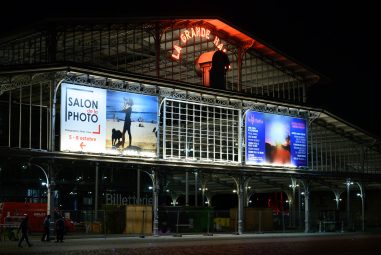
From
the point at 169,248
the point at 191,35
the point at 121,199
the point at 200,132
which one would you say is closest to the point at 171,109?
the point at 200,132

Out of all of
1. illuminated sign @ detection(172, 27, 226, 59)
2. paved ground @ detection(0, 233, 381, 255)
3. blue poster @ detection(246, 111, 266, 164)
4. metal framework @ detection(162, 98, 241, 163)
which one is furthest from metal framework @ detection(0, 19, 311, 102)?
paved ground @ detection(0, 233, 381, 255)

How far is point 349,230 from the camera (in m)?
57.9

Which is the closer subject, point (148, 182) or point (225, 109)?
point (225, 109)

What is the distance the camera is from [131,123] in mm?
41219

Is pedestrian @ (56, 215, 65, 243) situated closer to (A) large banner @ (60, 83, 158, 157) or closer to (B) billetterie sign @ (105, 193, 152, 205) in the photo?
(A) large banner @ (60, 83, 158, 157)

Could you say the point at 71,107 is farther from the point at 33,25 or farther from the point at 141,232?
the point at 141,232

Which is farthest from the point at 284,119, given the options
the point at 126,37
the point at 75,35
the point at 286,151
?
the point at 75,35

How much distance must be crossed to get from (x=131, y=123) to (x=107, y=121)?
181cm

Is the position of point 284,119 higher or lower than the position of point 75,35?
lower

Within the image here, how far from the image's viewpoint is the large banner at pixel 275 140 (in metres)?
48.5

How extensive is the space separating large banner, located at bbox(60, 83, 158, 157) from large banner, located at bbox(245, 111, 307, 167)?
935 centimetres

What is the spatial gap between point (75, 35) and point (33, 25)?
3130mm

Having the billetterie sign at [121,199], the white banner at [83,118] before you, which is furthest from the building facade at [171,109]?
the billetterie sign at [121,199]

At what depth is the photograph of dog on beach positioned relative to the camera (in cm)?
4038
